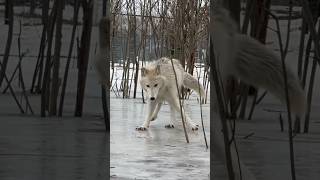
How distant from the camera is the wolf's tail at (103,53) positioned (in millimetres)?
1477

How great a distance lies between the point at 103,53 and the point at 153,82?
2690 millimetres

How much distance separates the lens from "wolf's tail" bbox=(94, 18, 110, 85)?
1.48 meters

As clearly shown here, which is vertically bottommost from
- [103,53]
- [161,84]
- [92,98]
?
[161,84]

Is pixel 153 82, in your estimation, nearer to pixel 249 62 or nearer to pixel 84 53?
pixel 84 53

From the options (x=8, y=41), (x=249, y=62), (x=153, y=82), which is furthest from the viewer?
(x=153, y=82)

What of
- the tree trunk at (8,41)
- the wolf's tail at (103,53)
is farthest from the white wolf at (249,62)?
the tree trunk at (8,41)

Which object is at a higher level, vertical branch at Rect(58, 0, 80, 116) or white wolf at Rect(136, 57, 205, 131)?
vertical branch at Rect(58, 0, 80, 116)

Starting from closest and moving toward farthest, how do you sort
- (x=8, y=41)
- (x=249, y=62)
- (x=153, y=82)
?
(x=249, y=62) → (x=8, y=41) → (x=153, y=82)

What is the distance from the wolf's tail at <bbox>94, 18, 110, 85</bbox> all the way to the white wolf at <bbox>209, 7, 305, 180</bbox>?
13.7 inches

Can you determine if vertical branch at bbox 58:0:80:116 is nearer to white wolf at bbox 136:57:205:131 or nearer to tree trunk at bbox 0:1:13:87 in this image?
tree trunk at bbox 0:1:13:87

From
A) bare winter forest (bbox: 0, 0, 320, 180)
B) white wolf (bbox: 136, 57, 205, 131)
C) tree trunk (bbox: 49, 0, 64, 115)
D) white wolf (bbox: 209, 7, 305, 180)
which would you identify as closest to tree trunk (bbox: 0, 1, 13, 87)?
bare winter forest (bbox: 0, 0, 320, 180)

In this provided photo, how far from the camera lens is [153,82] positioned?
4.19 metres

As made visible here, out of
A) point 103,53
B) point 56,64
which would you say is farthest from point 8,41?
point 103,53

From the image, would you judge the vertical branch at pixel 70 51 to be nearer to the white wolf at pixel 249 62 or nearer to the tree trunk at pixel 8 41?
the tree trunk at pixel 8 41
